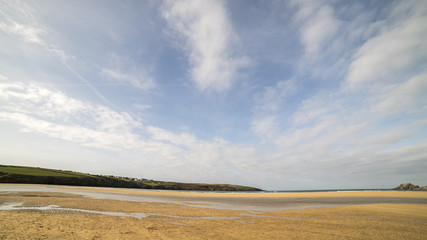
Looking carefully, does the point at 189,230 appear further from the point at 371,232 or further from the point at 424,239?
the point at 424,239

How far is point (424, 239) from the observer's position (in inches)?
424

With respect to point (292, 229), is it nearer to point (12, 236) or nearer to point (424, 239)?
point (424, 239)

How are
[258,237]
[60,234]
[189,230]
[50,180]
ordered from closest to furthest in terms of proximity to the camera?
[60,234], [258,237], [189,230], [50,180]

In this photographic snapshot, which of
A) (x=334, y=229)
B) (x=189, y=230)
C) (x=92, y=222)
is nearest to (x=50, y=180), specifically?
(x=92, y=222)

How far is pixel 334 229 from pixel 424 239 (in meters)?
4.57

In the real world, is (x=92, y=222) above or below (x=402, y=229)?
below

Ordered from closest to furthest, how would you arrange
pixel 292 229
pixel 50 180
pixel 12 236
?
pixel 12 236
pixel 292 229
pixel 50 180

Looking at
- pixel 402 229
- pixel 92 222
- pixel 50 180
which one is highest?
pixel 402 229

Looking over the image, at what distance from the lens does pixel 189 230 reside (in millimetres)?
11773

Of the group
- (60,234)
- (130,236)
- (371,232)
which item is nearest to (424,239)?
(371,232)

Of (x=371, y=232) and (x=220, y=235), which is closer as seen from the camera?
(x=220, y=235)

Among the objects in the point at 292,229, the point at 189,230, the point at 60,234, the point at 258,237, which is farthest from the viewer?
the point at 292,229

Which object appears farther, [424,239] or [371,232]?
[371,232]

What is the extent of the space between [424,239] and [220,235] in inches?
485
